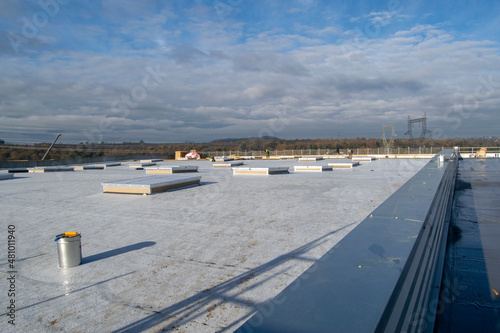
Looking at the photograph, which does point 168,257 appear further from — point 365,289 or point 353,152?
point 353,152

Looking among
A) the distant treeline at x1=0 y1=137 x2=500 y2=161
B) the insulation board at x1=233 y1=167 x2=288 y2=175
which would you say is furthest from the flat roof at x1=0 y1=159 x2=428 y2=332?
the distant treeline at x1=0 y1=137 x2=500 y2=161

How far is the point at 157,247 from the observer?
18.6 ft

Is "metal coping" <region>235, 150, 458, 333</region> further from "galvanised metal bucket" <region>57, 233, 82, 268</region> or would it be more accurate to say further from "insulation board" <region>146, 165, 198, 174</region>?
"insulation board" <region>146, 165, 198, 174</region>

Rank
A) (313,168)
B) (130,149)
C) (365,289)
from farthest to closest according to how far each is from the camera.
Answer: (130,149)
(313,168)
(365,289)

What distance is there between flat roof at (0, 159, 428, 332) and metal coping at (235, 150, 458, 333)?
1528 millimetres

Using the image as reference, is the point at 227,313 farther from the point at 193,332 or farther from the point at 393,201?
the point at 393,201

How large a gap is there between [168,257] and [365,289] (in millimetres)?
4009

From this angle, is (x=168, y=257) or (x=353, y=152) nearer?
(x=168, y=257)

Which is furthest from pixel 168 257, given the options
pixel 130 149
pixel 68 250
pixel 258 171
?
pixel 130 149

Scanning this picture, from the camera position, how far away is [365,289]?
1792 mm

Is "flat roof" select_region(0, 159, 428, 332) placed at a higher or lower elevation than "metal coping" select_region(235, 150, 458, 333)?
lower

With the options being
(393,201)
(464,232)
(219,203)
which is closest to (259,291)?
(393,201)

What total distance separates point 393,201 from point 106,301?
4.09 metres

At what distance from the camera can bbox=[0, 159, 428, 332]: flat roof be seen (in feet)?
11.3
